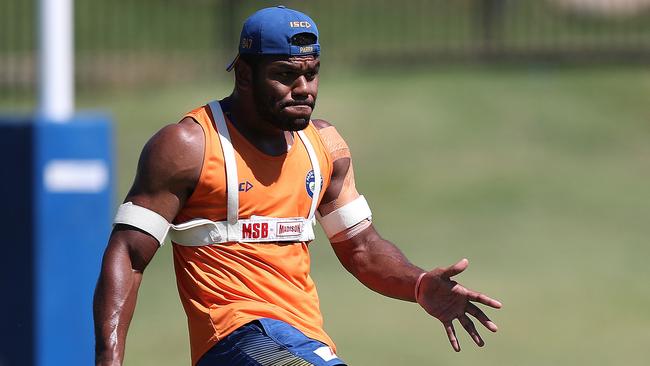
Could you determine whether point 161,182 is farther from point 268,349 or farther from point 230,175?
point 268,349

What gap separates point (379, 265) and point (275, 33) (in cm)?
118

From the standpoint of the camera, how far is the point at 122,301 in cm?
507

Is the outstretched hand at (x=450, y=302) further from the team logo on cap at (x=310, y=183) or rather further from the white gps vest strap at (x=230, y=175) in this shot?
the white gps vest strap at (x=230, y=175)

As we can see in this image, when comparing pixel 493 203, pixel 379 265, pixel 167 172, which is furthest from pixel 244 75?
pixel 493 203

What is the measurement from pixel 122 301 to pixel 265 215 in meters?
0.69

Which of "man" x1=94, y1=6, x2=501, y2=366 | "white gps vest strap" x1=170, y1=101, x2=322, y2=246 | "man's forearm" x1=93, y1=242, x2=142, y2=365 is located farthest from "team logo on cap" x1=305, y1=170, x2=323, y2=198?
"man's forearm" x1=93, y1=242, x2=142, y2=365

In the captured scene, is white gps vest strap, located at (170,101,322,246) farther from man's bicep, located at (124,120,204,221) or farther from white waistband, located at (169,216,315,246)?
man's bicep, located at (124,120,204,221)

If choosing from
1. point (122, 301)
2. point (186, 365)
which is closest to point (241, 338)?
point (122, 301)

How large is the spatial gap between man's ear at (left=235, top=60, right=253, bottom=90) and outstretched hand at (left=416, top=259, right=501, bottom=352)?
105 centimetres

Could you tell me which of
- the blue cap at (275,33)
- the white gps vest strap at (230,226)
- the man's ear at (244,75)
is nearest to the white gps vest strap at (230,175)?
the white gps vest strap at (230,226)

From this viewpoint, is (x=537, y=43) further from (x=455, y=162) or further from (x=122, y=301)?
(x=122, y=301)

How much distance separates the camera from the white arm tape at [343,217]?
5965mm

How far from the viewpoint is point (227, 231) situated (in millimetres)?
5348

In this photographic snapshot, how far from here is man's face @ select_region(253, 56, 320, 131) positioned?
5.38m
